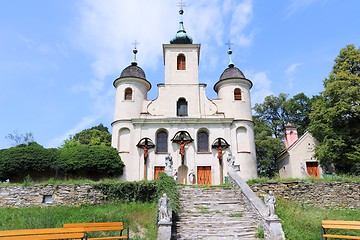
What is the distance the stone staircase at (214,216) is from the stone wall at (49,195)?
15.4ft

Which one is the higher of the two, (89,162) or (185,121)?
(185,121)

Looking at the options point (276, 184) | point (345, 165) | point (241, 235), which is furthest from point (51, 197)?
point (345, 165)

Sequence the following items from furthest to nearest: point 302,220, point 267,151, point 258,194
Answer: point 267,151
point 258,194
point 302,220

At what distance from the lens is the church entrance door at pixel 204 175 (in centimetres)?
2109

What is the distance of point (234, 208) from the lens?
37.8 ft

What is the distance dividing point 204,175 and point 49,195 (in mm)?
11012

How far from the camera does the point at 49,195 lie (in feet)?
47.2

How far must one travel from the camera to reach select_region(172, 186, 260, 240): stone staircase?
9141mm

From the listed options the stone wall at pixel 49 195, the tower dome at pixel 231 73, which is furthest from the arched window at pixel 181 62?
the stone wall at pixel 49 195

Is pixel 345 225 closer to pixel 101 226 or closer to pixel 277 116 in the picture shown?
pixel 101 226

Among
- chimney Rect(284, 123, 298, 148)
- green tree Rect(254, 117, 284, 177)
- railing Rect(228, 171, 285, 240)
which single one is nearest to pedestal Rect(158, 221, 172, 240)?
railing Rect(228, 171, 285, 240)

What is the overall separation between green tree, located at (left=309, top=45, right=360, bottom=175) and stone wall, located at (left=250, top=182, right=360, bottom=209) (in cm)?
479

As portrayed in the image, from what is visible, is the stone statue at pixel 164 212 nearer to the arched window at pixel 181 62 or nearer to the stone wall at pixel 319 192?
the stone wall at pixel 319 192

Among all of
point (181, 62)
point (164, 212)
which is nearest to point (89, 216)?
point (164, 212)
